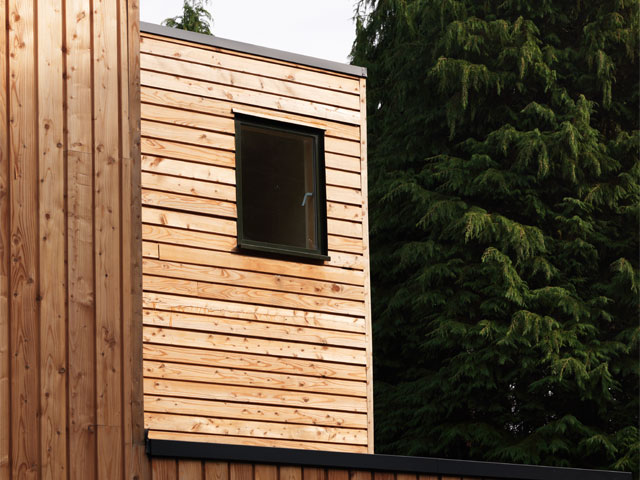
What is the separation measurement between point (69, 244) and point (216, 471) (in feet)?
4.46

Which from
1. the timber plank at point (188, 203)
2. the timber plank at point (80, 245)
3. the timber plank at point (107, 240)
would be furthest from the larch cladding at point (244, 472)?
the timber plank at point (188, 203)

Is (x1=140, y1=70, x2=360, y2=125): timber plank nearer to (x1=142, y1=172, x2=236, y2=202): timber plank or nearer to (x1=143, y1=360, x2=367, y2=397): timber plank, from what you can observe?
(x1=142, y1=172, x2=236, y2=202): timber plank

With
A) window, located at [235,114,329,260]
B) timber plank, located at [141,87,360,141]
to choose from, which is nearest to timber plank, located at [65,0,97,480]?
timber plank, located at [141,87,360,141]

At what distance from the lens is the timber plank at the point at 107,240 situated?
4.83 m

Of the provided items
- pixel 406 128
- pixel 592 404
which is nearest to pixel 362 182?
pixel 592 404

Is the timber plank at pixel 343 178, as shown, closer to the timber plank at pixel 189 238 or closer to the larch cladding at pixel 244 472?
the timber plank at pixel 189 238

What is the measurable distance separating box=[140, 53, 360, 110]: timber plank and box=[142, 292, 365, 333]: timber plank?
2.06 m

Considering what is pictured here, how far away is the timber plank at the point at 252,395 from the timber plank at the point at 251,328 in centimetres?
48

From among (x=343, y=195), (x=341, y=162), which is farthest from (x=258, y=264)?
(x=341, y=162)

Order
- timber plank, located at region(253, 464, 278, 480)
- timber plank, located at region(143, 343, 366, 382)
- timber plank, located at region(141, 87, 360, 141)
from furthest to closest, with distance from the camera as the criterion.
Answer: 1. timber plank, located at region(141, 87, 360, 141)
2. timber plank, located at region(143, 343, 366, 382)
3. timber plank, located at region(253, 464, 278, 480)

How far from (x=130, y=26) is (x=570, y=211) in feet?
35.9

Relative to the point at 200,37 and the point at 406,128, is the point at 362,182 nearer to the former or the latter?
the point at 200,37

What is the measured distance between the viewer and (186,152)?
28.7ft

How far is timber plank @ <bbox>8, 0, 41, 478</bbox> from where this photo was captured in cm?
463
